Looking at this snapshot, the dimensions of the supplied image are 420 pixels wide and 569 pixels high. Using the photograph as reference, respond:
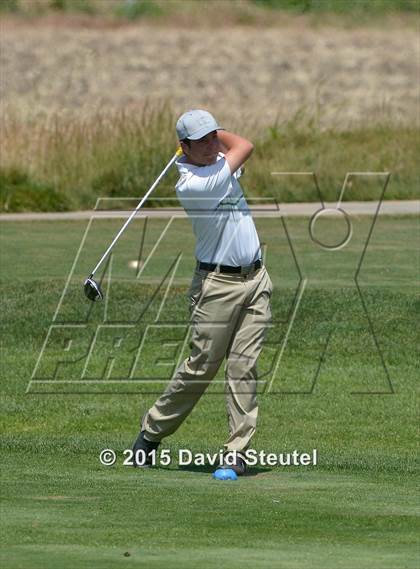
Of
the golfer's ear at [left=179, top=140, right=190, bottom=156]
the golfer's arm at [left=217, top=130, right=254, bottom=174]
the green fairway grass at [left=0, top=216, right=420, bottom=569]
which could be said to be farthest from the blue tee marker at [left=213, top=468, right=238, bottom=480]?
the golfer's ear at [left=179, top=140, right=190, bottom=156]

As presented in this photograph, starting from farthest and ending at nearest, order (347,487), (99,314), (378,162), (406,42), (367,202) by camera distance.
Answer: (406,42)
(378,162)
(367,202)
(99,314)
(347,487)

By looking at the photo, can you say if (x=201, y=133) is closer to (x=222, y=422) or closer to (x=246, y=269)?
(x=246, y=269)

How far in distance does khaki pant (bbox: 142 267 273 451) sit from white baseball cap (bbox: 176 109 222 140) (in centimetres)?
77

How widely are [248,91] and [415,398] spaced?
33903 mm

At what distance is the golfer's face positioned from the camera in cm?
855

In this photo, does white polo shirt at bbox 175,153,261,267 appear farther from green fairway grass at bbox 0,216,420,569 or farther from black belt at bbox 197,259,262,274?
green fairway grass at bbox 0,216,420,569

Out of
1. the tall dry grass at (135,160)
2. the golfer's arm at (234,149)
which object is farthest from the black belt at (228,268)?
the tall dry grass at (135,160)

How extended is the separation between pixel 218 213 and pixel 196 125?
48 cm

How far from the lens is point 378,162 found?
1097 inches

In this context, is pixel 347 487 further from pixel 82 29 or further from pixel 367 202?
pixel 82 29

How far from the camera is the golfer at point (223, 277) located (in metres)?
8.55

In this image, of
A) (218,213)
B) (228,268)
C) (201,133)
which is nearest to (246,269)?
(228,268)

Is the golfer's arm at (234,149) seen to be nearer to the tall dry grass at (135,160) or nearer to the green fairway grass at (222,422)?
the green fairway grass at (222,422)

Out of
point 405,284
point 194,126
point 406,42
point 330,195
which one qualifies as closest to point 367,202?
point 330,195
